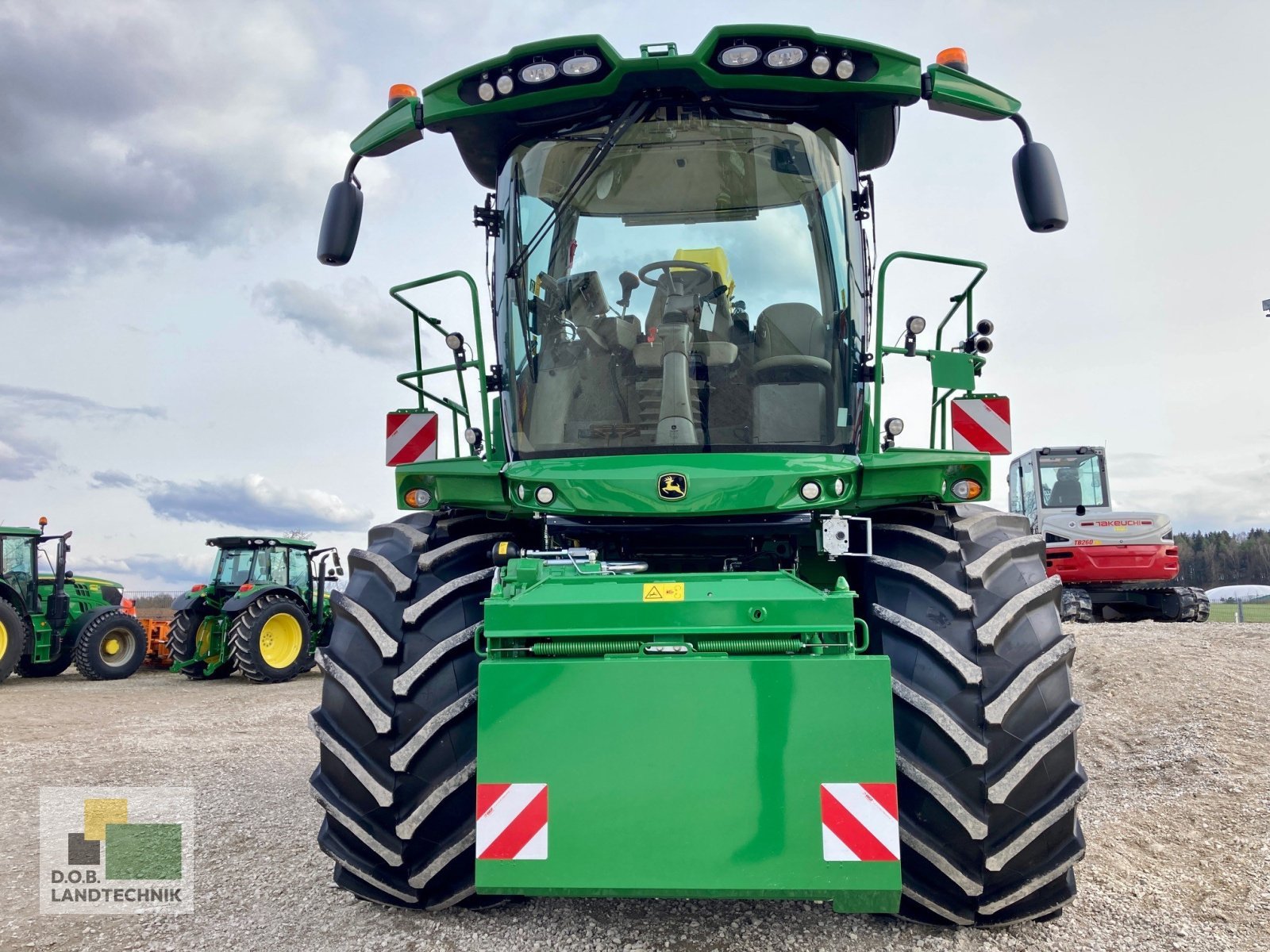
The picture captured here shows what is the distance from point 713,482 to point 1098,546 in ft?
45.1

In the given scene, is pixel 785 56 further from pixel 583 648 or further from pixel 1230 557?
pixel 1230 557

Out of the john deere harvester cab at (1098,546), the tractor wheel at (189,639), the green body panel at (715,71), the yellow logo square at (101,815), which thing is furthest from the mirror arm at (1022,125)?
the tractor wheel at (189,639)

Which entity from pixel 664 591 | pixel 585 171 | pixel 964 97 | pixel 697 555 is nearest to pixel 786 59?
pixel 964 97

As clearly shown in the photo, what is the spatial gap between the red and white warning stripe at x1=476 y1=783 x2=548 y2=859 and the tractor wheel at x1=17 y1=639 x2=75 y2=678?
598 inches

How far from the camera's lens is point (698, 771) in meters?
2.25

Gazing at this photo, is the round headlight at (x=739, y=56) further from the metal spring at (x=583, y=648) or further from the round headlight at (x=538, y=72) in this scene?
the metal spring at (x=583, y=648)

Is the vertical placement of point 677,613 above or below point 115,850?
above

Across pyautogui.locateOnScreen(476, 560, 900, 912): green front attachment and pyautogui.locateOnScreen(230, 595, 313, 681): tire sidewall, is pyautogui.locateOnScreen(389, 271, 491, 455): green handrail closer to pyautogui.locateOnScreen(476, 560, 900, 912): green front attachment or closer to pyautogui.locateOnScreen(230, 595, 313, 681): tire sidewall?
pyautogui.locateOnScreen(476, 560, 900, 912): green front attachment

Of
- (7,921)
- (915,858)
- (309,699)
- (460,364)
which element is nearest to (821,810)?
(915,858)

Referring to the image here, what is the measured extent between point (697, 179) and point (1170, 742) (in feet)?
16.5

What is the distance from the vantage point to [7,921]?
3.46m

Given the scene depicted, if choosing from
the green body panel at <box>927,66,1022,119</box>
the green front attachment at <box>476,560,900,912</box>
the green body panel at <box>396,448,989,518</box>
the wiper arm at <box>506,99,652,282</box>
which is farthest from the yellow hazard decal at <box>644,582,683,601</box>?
the green body panel at <box>927,66,1022,119</box>

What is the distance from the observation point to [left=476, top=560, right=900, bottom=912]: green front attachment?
2.23 metres

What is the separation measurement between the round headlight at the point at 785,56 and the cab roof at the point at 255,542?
45.1ft
